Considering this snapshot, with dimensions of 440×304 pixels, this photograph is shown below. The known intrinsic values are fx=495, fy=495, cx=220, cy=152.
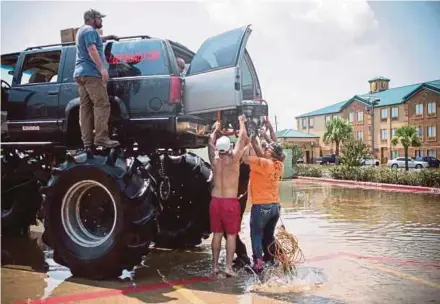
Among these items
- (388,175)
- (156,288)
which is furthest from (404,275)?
(388,175)

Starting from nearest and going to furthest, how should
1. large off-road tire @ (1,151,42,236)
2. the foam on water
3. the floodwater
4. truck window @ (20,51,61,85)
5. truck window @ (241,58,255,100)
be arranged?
the floodwater, the foam on water, truck window @ (241,58,255,100), truck window @ (20,51,61,85), large off-road tire @ (1,151,42,236)

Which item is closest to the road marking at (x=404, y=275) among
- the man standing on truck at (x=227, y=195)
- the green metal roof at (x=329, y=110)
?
the man standing on truck at (x=227, y=195)

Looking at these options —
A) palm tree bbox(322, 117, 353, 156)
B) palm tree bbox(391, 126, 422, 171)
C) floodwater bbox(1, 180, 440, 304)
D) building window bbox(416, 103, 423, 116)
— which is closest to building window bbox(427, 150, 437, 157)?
palm tree bbox(391, 126, 422, 171)

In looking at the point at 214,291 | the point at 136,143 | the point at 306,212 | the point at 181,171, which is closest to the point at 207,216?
the point at 181,171

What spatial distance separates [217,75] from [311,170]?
17.1 feet

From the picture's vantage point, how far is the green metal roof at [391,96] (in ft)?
14.6

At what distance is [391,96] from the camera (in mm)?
4824

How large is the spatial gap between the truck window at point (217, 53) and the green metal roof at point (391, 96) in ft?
3.81

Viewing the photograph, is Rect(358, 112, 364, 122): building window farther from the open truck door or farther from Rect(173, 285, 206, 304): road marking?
Rect(173, 285, 206, 304): road marking

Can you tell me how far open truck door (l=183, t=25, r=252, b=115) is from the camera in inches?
176

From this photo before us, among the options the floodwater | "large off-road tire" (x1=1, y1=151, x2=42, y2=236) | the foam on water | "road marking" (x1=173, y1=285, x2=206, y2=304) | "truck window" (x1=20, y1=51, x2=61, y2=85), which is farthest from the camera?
"large off-road tire" (x1=1, y1=151, x2=42, y2=236)

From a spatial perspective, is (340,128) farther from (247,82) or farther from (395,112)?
(247,82)

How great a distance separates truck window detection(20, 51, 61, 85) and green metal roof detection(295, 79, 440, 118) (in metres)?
2.74

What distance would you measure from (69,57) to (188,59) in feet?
4.18
